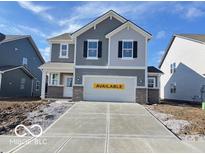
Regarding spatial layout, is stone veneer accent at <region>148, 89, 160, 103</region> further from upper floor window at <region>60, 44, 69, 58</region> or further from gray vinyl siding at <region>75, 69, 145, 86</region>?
upper floor window at <region>60, 44, 69, 58</region>

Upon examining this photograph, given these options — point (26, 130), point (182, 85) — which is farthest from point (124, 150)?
point (182, 85)

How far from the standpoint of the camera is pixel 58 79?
74.7 feet

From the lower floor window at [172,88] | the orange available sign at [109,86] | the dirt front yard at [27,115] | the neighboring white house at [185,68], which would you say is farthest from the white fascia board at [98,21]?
the lower floor window at [172,88]

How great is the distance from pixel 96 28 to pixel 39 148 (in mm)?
15112

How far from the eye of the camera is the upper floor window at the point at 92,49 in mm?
21109

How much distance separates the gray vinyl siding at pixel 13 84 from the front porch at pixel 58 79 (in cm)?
588

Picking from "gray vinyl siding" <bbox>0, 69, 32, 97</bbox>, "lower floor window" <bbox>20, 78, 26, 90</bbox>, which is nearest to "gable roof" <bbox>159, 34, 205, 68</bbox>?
"gray vinyl siding" <bbox>0, 69, 32, 97</bbox>

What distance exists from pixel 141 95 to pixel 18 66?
15377 mm

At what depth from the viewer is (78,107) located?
16594 mm

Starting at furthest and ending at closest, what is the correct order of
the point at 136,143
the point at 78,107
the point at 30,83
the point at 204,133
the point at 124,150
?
the point at 30,83, the point at 78,107, the point at 204,133, the point at 136,143, the point at 124,150

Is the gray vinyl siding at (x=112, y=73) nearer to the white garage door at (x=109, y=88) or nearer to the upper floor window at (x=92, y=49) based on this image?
the white garage door at (x=109, y=88)

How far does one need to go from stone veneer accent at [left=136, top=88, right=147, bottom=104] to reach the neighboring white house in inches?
253

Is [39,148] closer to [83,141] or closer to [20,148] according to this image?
[20,148]

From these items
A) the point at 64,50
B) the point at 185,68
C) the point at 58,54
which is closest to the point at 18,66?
the point at 58,54
